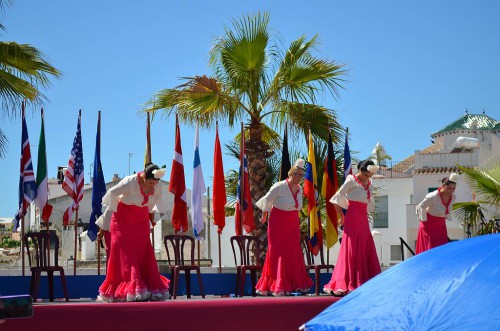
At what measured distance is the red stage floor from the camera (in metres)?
10.1

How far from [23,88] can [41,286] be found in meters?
2.95

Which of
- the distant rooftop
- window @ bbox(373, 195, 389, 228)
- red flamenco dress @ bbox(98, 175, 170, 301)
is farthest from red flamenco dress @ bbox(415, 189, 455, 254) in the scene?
the distant rooftop

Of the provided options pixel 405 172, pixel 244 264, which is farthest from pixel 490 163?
pixel 244 264

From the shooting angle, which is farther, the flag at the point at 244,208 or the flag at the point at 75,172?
the flag at the point at 244,208

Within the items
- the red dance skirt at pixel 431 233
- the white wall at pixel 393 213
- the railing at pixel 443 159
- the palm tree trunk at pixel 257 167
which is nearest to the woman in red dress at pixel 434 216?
the red dance skirt at pixel 431 233

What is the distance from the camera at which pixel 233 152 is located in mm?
Answer: 20641

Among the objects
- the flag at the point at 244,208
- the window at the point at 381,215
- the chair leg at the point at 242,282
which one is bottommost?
the chair leg at the point at 242,282

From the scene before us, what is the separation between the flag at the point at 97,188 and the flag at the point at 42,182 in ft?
2.21

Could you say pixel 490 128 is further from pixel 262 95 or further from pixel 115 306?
pixel 115 306

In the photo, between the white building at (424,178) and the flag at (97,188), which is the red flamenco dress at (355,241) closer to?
the flag at (97,188)

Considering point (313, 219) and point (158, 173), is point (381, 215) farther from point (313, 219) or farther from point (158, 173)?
point (158, 173)

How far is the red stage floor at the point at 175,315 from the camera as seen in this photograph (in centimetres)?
1009

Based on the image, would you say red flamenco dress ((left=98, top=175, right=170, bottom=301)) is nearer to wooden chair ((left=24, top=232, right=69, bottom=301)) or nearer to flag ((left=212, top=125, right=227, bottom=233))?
wooden chair ((left=24, top=232, right=69, bottom=301))

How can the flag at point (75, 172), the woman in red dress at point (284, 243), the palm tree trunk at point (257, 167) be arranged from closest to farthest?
the woman in red dress at point (284, 243) < the flag at point (75, 172) < the palm tree trunk at point (257, 167)
